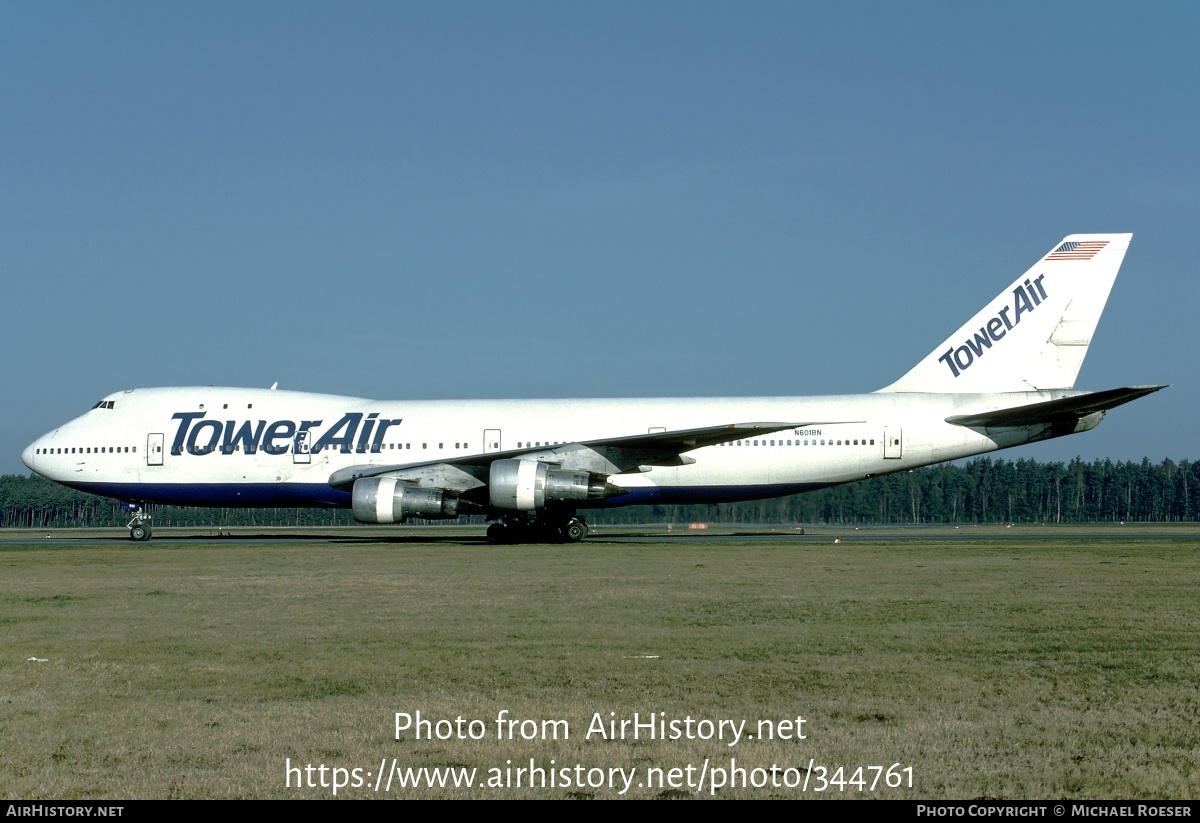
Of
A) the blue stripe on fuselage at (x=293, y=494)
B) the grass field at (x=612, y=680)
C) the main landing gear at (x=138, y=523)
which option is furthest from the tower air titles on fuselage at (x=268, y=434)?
the grass field at (x=612, y=680)

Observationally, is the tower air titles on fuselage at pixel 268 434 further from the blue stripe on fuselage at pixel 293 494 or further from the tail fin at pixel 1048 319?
the tail fin at pixel 1048 319

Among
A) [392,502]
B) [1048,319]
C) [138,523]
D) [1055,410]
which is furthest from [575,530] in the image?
[1048,319]

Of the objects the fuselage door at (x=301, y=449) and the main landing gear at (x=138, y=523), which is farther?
the main landing gear at (x=138, y=523)

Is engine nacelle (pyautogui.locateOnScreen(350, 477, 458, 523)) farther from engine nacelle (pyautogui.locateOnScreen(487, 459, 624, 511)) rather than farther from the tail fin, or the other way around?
the tail fin

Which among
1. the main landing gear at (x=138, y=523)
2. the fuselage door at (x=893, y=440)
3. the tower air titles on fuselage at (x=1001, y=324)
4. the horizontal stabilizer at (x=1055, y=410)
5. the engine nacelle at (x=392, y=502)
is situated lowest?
the main landing gear at (x=138, y=523)

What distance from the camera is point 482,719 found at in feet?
21.1

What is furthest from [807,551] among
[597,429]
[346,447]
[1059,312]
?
[346,447]

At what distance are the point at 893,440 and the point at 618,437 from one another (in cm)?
694

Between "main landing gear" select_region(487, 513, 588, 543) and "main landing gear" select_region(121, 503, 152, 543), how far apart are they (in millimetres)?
10434

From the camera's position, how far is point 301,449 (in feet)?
96.6

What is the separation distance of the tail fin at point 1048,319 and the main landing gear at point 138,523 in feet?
75.3

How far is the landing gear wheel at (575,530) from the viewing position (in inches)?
1099

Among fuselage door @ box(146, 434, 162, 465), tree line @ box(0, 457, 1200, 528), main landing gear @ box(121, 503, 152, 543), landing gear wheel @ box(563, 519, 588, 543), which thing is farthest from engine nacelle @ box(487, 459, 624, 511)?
tree line @ box(0, 457, 1200, 528)
